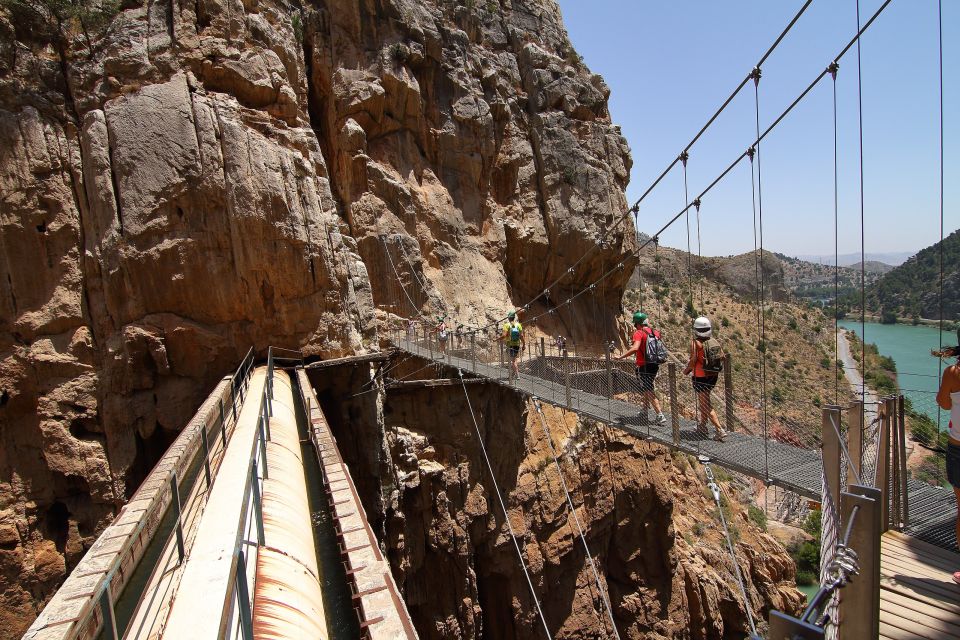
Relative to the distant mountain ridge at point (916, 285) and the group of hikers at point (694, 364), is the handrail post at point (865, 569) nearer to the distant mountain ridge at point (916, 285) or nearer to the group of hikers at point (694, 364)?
the group of hikers at point (694, 364)

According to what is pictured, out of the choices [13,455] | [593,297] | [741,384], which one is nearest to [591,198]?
[593,297]

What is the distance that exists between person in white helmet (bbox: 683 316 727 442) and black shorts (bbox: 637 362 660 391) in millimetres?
483

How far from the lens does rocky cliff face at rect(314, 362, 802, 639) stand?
33.9 feet

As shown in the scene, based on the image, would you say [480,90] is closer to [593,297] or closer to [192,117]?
[593,297]

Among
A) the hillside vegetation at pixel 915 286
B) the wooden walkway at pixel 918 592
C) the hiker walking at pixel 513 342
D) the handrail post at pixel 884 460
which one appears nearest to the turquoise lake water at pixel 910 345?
the hillside vegetation at pixel 915 286

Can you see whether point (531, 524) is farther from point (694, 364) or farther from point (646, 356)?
point (694, 364)

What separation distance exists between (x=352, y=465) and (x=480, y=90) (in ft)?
37.6

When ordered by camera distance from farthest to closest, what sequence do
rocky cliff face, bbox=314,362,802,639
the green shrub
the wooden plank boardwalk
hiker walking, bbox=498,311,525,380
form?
the green shrub → rocky cliff face, bbox=314,362,802,639 → hiker walking, bbox=498,311,525,380 → the wooden plank boardwalk

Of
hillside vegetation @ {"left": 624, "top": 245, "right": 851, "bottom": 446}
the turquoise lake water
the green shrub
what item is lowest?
the green shrub

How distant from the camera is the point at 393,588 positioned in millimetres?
2400

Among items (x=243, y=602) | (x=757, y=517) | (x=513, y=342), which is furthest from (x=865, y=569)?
(x=757, y=517)

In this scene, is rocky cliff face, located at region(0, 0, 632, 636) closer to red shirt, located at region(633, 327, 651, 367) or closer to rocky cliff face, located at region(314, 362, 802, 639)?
rocky cliff face, located at region(314, 362, 802, 639)

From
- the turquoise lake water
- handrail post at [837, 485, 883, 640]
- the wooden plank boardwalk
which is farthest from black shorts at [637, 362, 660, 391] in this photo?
the turquoise lake water

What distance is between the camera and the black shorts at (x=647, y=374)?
571 centimetres
